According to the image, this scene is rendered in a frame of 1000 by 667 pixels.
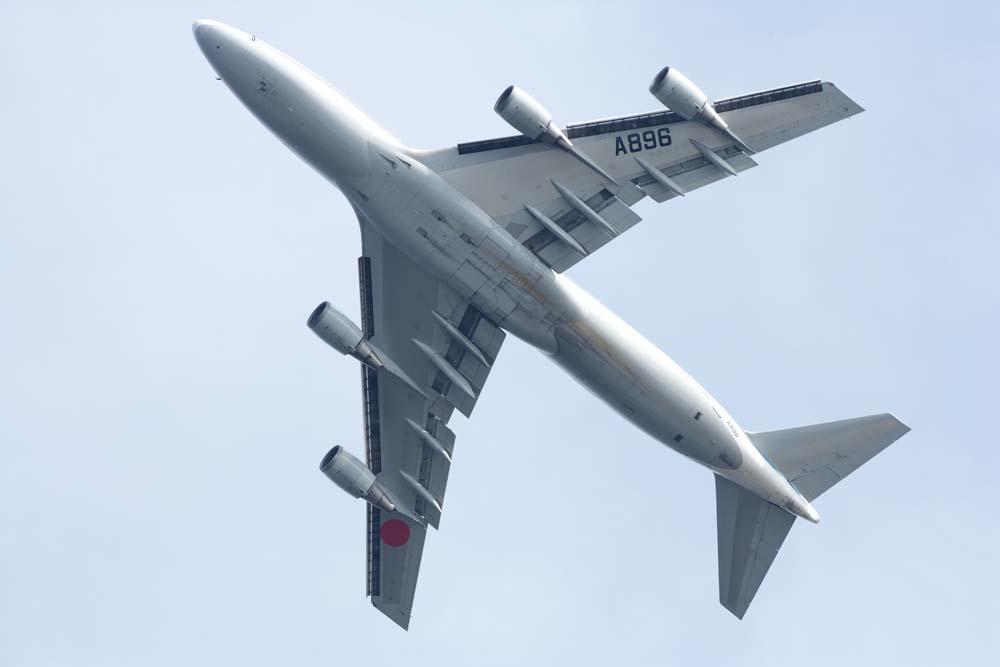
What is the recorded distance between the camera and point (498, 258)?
5825cm

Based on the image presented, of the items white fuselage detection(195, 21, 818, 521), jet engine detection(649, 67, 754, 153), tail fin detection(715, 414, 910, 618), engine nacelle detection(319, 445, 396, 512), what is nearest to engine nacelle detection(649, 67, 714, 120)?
jet engine detection(649, 67, 754, 153)

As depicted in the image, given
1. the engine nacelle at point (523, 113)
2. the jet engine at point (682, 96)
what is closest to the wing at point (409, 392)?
the engine nacelle at point (523, 113)

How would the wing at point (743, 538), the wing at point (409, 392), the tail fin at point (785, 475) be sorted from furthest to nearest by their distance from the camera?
1. the wing at point (743, 538)
2. the tail fin at point (785, 475)
3. the wing at point (409, 392)

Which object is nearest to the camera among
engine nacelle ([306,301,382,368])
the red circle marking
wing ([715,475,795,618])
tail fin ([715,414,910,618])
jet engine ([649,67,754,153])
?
jet engine ([649,67,754,153])

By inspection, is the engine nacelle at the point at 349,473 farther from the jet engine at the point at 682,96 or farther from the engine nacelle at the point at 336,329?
the jet engine at the point at 682,96

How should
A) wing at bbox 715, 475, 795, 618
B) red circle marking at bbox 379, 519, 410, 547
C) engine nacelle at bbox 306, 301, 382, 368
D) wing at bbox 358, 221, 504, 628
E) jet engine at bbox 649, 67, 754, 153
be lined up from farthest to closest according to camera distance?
red circle marking at bbox 379, 519, 410, 547 → wing at bbox 715, 475, 795, 618 → wing at bbox 358, 221, 504, 628 → engine nacelle at bbox 306, 301, 382, 368 → jet engine at bbox 649, 67, 754, 153

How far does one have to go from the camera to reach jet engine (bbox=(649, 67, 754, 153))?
186 ft

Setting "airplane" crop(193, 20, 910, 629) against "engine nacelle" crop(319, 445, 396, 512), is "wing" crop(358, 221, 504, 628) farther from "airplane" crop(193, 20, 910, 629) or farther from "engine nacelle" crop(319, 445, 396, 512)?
"engine nacelle" crop(319, 445, 396, 512)

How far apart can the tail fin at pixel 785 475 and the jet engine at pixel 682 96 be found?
15.4 metres

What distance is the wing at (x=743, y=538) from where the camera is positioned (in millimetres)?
64750

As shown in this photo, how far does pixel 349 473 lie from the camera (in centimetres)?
6494

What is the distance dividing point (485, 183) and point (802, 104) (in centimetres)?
1349

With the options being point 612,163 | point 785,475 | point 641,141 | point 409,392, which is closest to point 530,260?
point 612,163

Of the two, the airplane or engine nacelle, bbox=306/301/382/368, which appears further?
engine nacelle, bbox=306/301/382/368
